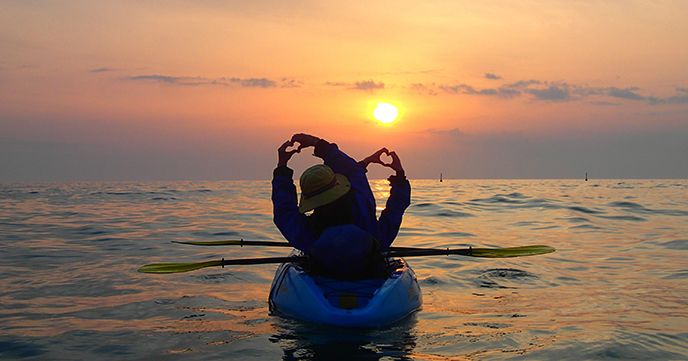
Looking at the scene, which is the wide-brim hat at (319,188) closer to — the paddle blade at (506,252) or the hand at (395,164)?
the hand at (395,164)

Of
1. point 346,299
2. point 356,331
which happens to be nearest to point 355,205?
point 346,299

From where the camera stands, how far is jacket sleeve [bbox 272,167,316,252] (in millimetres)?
7941

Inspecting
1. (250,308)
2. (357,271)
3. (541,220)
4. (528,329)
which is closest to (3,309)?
(250,308)

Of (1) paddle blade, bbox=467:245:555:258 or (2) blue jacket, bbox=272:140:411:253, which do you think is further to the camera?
(1) paddle blade, bbox=467:245:555:258

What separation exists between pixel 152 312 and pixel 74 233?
12007mm

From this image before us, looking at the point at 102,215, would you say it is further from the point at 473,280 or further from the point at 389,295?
the point at 389,295

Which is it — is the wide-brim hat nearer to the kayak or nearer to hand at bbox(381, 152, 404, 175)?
the kayak

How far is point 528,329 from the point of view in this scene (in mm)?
7242

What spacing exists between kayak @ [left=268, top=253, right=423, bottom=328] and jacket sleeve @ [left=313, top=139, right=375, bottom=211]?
1.04m

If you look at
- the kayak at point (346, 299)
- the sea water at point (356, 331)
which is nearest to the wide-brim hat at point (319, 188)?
the kayak at point (346, 299)

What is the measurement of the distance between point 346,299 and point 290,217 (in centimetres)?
147

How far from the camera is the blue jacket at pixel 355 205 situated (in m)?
7.98

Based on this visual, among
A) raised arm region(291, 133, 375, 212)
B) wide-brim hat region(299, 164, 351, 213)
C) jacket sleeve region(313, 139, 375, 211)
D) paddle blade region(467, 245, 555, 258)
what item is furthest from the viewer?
paddle blade region(467, 245, 555, 258)

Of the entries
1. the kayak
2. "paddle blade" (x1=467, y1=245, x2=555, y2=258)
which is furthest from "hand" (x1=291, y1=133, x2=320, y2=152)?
"paddle blade" (x1=467, y1=245, x2=555, y2=258)
